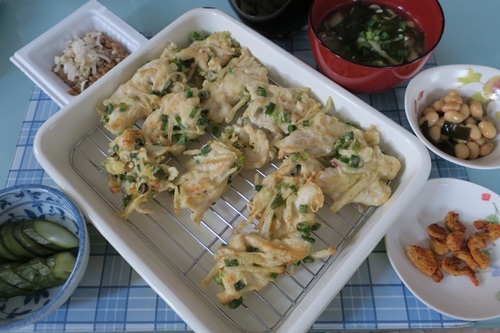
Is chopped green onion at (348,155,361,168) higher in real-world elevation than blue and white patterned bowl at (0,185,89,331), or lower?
higher

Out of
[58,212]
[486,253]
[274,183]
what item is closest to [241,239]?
[274,183]

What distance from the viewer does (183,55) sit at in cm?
189

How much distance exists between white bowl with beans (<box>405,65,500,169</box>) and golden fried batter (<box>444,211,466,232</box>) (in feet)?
0.74

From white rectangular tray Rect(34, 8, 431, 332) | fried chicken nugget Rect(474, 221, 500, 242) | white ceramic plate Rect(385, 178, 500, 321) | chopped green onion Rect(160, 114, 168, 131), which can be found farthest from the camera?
chopped green onion Rect(160, 114, 168, 131)

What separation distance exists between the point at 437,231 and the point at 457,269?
16 cm

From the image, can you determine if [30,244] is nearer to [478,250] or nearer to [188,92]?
[188,92]

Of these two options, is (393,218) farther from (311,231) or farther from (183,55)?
(183,55)

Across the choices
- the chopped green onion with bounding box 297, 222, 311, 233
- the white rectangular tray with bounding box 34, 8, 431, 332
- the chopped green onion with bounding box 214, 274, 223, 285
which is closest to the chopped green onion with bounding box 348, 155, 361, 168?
the white rectangular tray with bounding box 34, 8, 431, 332

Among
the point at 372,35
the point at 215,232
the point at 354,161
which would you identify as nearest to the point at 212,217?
the point at 215,232

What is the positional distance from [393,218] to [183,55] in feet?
3.69

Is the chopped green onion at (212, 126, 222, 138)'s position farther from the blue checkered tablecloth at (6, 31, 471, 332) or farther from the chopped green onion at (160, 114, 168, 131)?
the blue checkered tablecloth at (6, 31, 471, 332)

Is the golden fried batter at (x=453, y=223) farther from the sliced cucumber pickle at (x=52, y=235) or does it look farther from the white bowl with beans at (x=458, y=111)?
the sliced cucumber pickle at (x=52, y=235)

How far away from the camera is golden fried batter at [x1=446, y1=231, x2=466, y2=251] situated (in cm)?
164

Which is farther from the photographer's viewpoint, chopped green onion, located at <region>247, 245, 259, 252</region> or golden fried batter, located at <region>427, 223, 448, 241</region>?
golden fried batter, located at <region>427, 223, 448, 241</region>
